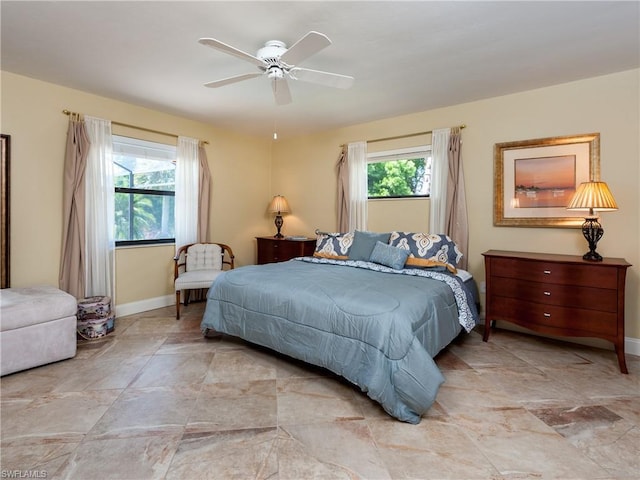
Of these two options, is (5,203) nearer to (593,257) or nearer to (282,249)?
(282,249)

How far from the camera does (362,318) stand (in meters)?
2.05

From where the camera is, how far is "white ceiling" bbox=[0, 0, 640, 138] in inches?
79.3

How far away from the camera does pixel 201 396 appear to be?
2.12 m

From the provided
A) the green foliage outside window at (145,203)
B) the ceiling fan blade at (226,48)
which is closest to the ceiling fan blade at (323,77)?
the ceiling fan blade at (226,48)

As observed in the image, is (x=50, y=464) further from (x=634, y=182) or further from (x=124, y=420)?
(x=634, y=182)

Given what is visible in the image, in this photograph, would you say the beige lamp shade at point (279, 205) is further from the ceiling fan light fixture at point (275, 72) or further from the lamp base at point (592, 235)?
the lamp base at point (592, 235)

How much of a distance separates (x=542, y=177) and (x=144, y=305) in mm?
4808

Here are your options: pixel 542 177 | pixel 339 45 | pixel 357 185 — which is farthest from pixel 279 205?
pixel 542 177

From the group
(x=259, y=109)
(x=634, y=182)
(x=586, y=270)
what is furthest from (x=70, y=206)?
(x=634, y=182)

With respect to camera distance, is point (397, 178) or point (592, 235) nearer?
point (592, 235)

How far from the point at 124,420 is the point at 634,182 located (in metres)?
4.36

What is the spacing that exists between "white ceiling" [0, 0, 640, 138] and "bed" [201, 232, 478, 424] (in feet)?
5.82

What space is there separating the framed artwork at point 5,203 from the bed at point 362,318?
1.95 metres

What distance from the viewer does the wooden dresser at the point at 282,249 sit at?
4.55 metres
